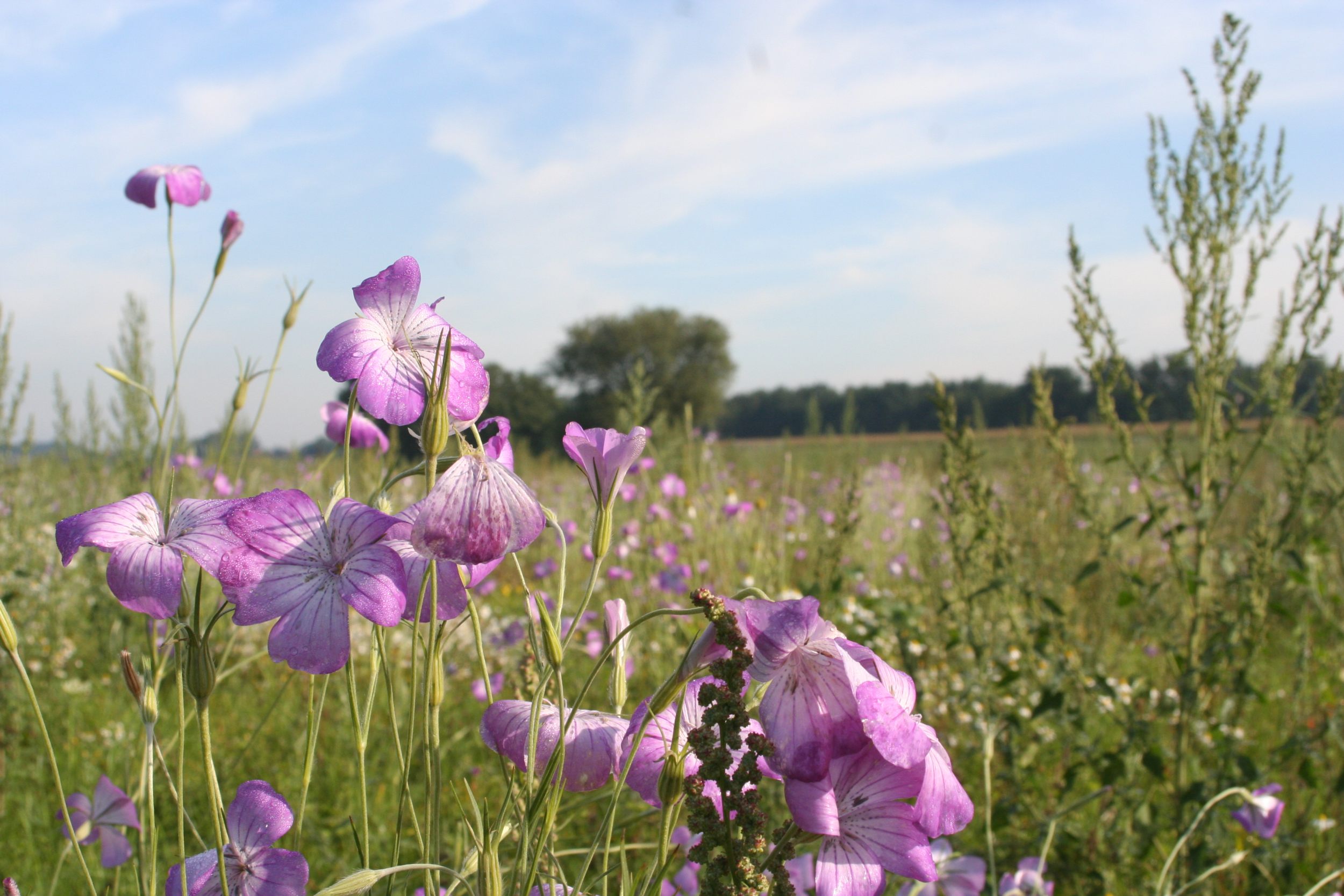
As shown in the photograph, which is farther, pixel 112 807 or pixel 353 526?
pixel 112 807

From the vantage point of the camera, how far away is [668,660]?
3523 millimetres

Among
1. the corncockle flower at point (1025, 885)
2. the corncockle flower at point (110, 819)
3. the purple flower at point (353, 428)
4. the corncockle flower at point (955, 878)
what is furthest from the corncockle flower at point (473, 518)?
the corncockle flower at point (1025, 885)

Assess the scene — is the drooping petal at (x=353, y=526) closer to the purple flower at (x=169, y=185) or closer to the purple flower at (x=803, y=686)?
the purple flower at (x=803, y=686)

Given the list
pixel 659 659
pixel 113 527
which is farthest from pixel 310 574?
pixel 659 659

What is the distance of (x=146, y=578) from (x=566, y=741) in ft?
1.01

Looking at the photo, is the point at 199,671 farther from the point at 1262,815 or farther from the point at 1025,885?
the point at 1262,815

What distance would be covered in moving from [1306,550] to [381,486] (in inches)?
108

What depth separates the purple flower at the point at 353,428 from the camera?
1.02 m

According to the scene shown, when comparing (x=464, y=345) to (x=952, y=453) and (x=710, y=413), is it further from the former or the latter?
(x=710, y=413)

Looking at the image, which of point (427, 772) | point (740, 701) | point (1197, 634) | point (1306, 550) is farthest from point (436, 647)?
point (1306, 550)

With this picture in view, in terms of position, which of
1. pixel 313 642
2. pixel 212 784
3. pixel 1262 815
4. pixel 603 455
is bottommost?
pixel 1262 815

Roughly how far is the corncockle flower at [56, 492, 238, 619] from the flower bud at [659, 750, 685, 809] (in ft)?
1.04

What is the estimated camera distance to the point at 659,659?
3619mm

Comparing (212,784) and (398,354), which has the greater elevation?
(398,354)
